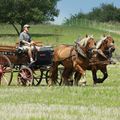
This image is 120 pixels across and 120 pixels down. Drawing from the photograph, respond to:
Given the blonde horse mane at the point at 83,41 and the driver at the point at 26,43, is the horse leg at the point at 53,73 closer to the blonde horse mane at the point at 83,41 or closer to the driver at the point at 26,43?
the driver at the point at 26,43

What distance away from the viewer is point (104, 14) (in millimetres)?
133625

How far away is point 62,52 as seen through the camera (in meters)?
20.6

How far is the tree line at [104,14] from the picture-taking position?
130500 millimetres

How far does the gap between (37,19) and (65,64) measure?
6562 cm

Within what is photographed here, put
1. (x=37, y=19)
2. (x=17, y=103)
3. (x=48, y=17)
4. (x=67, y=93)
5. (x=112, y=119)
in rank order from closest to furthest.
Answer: (x=112, y=119) → (x=17, y=103) → (x=67, y=93) → (x=37, y=19) → (x=48, y=17)

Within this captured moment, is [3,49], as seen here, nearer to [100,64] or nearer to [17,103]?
[100,64]

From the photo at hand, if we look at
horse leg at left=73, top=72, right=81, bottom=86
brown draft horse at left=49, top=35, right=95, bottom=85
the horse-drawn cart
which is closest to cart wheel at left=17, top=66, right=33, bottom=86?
the horse-drawn cart

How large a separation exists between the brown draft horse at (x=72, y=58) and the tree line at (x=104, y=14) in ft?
344

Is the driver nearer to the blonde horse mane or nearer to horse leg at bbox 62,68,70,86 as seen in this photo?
horse leg at bbox 62,68,70,86

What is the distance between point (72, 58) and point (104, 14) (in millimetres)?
114606

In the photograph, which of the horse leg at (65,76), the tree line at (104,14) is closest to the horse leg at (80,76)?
the horse leg at (65,76)

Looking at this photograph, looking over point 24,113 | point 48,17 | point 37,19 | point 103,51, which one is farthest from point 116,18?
point 24,113

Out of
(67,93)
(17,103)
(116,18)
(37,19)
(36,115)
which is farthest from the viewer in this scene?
(116,18)

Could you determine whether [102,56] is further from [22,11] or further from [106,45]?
[22,11]
